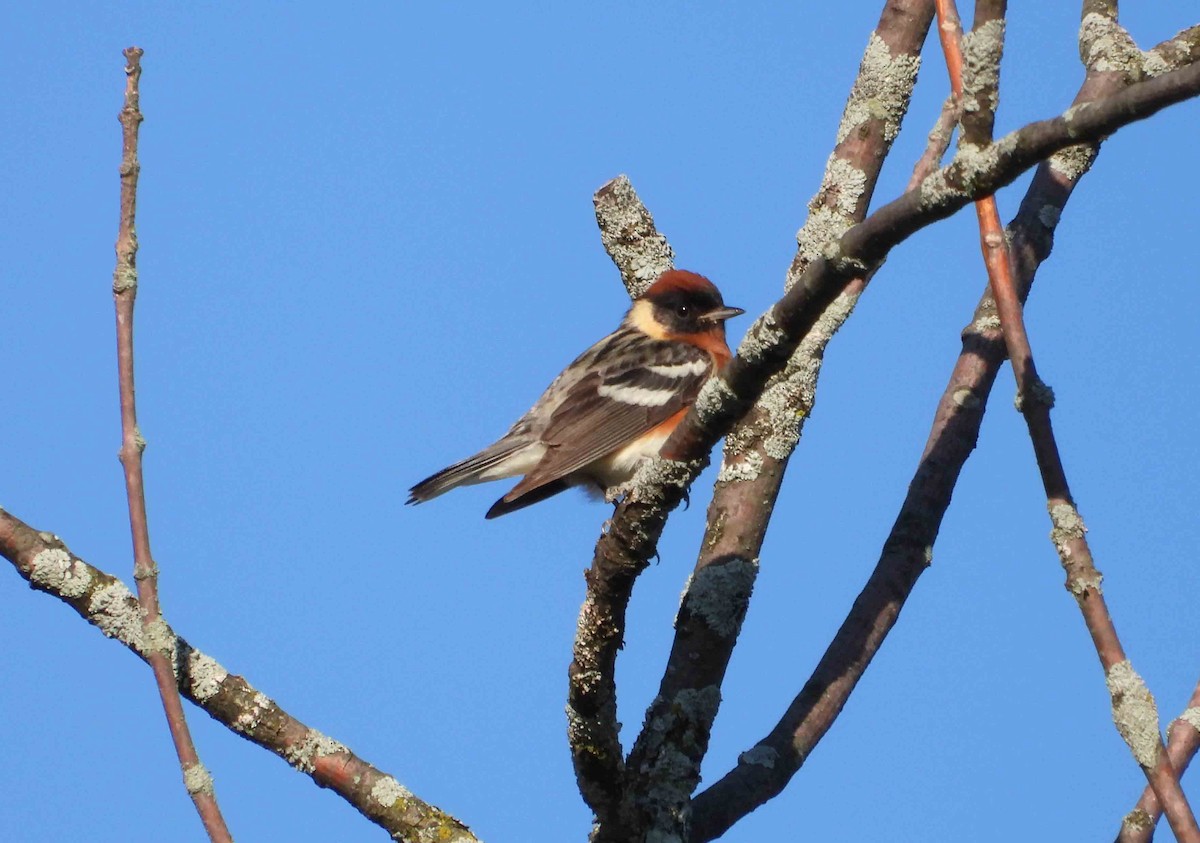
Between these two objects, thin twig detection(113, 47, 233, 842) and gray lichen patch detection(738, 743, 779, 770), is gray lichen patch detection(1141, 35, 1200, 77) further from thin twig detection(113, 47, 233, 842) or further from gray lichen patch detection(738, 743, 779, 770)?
thin twig detection(113, 47, 233, 842)

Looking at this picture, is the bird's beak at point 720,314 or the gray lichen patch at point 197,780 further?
the bird's beak at point 720,314

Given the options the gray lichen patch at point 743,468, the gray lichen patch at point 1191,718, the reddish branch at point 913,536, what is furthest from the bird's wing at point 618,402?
the gray lichen patch at point 1191,718

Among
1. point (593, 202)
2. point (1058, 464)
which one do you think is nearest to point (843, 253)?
point (1058, 464)

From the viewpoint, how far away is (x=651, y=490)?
4.06 m

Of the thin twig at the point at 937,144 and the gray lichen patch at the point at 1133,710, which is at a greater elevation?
the thin twig at the point at 937,144

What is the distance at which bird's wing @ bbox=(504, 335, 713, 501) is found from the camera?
7688 millimetres

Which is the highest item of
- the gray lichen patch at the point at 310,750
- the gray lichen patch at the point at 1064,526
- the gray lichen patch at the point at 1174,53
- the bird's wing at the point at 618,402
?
the bird's wing at the point at 618,402

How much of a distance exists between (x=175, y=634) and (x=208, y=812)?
1.33 metres

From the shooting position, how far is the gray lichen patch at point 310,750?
4.59m

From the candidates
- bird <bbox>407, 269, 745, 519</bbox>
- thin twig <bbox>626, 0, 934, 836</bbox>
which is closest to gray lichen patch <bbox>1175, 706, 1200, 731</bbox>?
thin twig <bbox>626, 0, 934, 836</bbox>

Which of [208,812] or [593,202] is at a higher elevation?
[593,202]

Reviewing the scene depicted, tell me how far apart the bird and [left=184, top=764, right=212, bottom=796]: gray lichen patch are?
3971 mm

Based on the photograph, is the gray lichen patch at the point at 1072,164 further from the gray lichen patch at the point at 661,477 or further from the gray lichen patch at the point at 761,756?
the gray lichen patch at the point at 661,477

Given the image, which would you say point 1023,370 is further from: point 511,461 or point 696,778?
point 511,461
